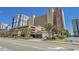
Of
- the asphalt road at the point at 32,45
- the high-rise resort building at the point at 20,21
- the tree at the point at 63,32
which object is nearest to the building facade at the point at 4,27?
the high-rise resort building at the point at 20,21

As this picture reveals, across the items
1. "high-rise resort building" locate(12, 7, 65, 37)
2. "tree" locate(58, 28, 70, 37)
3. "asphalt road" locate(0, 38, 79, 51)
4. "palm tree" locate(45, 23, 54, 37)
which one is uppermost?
"high-rise resort building" locate(12, 7, 65, 37)

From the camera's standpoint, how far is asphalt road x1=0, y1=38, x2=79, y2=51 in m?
6.79

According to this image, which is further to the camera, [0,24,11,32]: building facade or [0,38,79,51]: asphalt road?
→ [0,24,11,32]: building facade

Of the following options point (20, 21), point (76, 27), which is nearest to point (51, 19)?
point (76, 27)

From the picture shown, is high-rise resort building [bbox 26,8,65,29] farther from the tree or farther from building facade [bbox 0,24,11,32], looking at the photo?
building facade [bbox 0,24,11,32]

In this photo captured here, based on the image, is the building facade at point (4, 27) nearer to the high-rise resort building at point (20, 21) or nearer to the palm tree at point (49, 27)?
the high-rise resort building at point (20, 21)

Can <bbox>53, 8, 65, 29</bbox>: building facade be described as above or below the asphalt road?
above

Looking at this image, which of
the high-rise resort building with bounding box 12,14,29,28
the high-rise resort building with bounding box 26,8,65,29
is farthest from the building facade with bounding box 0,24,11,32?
the high-rise resort building with bounding box 26,8,65,29

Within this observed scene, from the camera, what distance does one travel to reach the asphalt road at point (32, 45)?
679 centimetres

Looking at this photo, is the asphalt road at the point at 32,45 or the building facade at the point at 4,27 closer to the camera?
the asphalt road at the point at 32,45

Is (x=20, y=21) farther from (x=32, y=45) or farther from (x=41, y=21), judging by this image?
(x=32, y=45)

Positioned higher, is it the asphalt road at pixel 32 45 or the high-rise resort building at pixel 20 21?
the high-rise resort building at pixel 20 21
